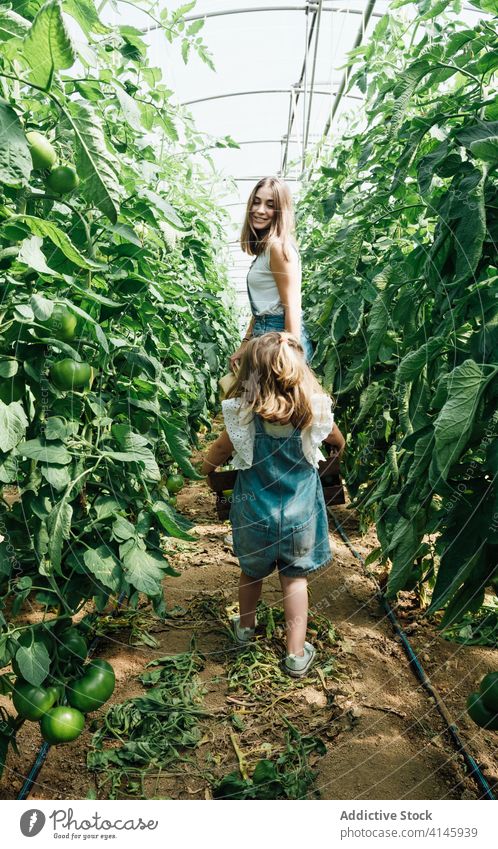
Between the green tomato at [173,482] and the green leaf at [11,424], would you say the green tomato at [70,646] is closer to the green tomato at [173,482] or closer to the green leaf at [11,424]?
the green leaf at [11,424]

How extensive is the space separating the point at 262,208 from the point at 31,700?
1.73 metres

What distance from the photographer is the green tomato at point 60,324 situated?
1.30 metres

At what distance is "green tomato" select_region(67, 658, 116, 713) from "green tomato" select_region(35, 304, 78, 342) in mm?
780

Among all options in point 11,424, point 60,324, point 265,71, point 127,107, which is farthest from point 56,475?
point 265,71

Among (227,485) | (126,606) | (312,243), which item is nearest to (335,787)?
(227,485)

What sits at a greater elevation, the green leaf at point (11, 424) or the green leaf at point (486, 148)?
the green leaf at point (486, 148)

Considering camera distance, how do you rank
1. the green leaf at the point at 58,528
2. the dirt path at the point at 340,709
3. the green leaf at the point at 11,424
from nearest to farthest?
1. the green leaf at the point at 11,424
2. the green leaf at the point at 58,528
3. the dirt path at the point at 340,709

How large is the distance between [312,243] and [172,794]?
3.59 m

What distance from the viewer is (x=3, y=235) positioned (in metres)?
1.21

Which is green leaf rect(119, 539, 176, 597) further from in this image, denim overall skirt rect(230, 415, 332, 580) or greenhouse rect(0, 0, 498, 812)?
denim overall skirt rect(230, 415, 332, 580)

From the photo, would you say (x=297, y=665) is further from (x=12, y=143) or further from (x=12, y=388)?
(x=12, y=143)

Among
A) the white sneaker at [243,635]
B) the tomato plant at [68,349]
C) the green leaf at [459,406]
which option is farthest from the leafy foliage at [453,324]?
the white sneaker at [243,635]

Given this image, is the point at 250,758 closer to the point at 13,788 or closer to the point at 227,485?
the point at 13,788

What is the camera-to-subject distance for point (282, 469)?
6.64 ft
